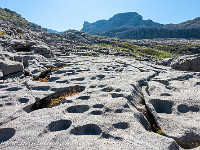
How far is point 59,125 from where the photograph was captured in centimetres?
734

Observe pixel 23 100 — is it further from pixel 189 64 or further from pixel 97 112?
pixel 189 64

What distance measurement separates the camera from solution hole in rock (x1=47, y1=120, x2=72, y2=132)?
7116mm

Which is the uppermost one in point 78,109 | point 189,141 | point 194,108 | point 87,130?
point 78,109

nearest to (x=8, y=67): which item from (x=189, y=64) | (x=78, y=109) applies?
(x=78, y=109)

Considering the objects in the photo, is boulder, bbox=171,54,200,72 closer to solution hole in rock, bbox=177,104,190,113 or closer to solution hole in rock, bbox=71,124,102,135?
solution hole in rock, bbox=177,104,190,113

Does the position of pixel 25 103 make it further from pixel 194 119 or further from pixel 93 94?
pixel 194 119

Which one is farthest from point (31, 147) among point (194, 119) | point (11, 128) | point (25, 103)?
point (194, 119)

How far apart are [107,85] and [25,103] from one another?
714cm

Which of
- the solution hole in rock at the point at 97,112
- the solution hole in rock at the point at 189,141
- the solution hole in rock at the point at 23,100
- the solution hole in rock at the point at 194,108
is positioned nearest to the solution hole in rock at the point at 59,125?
the solution hole in rock at the point at 97,112

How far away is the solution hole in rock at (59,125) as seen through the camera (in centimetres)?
712

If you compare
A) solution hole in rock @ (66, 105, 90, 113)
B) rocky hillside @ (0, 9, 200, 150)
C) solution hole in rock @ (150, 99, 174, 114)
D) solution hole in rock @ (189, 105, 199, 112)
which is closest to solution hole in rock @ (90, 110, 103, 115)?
rocky hillside @ (0, 9, 200, 150)

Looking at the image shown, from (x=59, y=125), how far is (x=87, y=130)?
1749mm

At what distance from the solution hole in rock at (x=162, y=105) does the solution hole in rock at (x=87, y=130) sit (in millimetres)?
4759

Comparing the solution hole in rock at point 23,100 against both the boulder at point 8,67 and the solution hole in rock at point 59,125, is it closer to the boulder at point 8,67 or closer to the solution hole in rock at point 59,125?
the solution hole in rock at point 59,125
